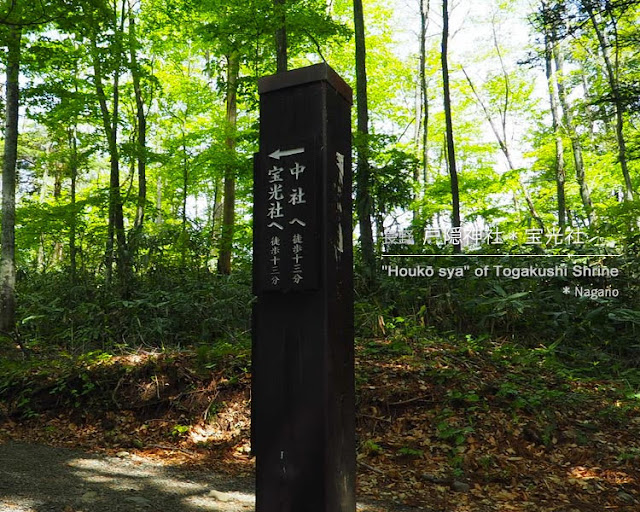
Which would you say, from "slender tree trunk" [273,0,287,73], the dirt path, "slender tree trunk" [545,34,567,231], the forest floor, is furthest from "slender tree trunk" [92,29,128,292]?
"slender tree trunk" [545,34,567,231]

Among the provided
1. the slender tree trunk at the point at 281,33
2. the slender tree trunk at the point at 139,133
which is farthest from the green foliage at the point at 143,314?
the slender tree trunk at the point at 281,33

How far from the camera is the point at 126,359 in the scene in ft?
21.1

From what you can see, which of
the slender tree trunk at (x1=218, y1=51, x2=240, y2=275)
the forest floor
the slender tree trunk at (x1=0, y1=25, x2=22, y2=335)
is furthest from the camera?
the slender tree trunk at (x1=218, y1=51, x2=240, y2=275)

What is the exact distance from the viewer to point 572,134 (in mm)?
14562

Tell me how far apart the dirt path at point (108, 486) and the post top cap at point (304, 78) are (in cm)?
327

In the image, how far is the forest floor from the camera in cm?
399

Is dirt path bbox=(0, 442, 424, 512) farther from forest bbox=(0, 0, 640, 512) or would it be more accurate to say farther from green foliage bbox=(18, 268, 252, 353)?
green foliage bbox=(18, 268, 252, 353)

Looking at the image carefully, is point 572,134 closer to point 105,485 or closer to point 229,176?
point 229,176

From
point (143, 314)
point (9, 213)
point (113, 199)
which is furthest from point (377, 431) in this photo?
point (113, 199)

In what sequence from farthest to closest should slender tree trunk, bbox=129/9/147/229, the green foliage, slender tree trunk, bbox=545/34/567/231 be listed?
slender tree trunk, bbox=545/34/567/231, slender tree trunk, bbox=129/9/147/229, the green foliage

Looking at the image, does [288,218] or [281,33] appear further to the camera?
[281,33]

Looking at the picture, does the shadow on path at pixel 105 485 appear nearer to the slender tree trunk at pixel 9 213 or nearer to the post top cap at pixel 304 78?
the post top cap at pixel 304 78

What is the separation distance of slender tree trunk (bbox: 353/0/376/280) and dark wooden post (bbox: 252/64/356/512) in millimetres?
5848

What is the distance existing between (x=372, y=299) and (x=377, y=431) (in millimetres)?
3850
